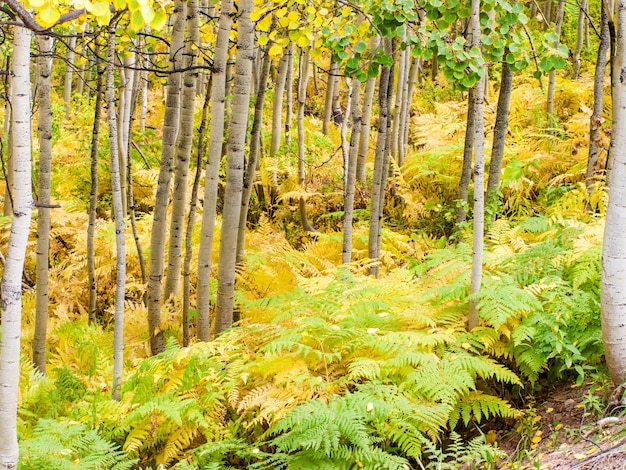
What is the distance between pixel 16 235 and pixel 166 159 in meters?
2.41

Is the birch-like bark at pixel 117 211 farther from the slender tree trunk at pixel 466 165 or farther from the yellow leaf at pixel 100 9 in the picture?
the slender tree trunk at pixel 466 165

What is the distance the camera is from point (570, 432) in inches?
124

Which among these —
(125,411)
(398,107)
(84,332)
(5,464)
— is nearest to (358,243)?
(398,107)

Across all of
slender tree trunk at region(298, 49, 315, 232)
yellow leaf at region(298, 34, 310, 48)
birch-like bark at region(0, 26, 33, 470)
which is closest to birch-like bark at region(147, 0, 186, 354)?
yellow leaf at region(298, 34, 310, 48)

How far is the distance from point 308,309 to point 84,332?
2737mm

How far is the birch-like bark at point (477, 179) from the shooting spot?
3.49 metres

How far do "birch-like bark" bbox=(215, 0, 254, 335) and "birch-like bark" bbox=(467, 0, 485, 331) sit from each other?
1603mm

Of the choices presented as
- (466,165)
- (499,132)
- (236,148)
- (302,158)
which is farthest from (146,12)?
(302,158)

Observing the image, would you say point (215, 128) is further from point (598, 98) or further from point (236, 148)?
point (598, 98)

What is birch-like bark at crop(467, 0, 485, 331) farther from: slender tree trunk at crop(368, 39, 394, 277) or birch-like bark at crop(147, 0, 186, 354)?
birch-like bark at crop(147, 0, 186, 354)

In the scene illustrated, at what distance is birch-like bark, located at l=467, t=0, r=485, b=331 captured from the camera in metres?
3.49

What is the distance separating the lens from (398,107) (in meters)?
8.57

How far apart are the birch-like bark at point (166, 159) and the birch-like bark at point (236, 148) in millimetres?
700

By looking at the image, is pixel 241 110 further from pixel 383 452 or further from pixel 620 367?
pixel 620 367
